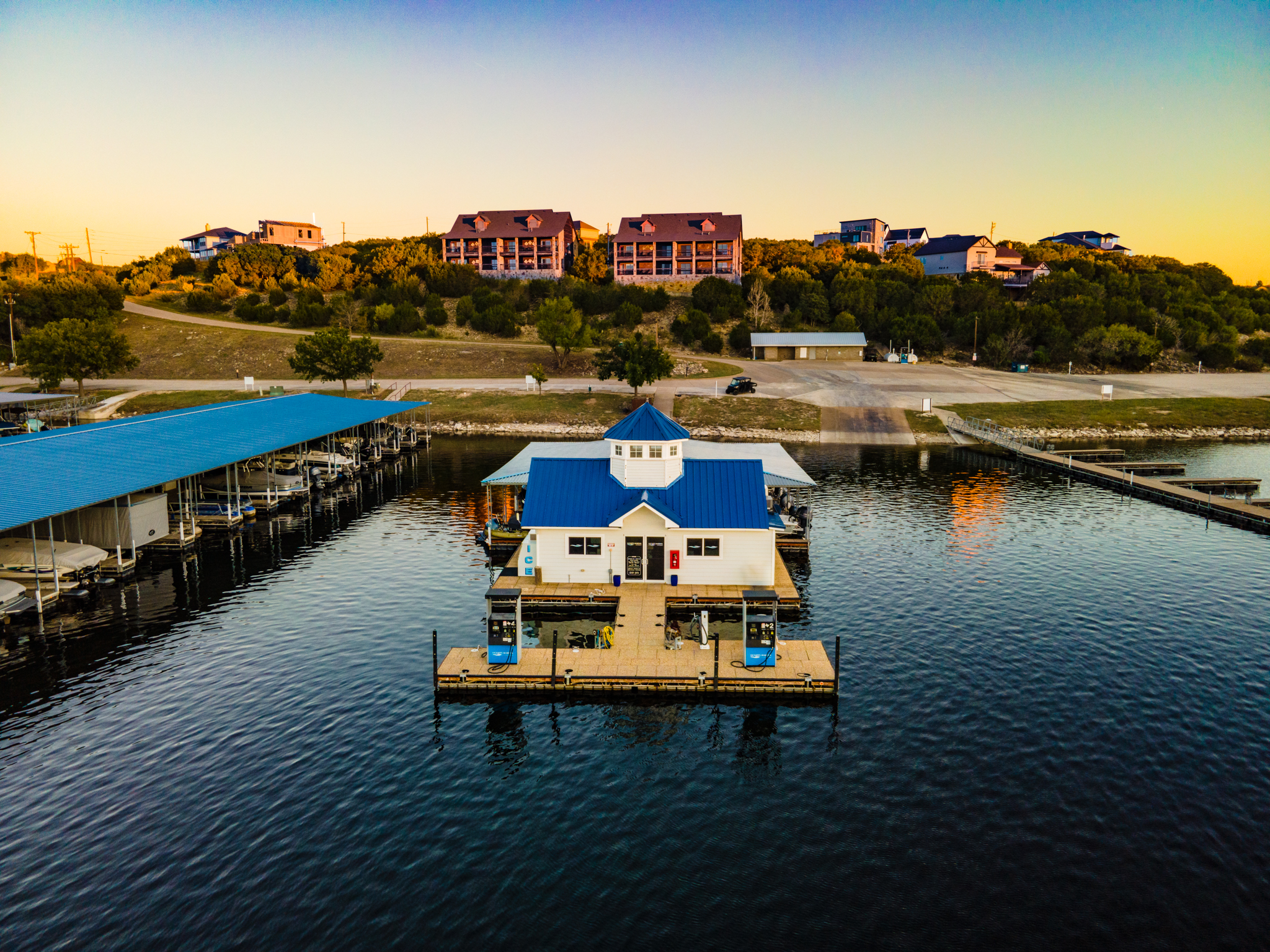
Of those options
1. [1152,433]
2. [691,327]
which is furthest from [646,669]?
[691,327]

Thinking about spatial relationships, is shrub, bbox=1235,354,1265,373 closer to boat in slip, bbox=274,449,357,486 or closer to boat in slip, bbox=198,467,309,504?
boat in slip, bbox=274,449,357,486

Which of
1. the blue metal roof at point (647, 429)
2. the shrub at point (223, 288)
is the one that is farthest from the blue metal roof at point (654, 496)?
the shrub at point (223, 288)

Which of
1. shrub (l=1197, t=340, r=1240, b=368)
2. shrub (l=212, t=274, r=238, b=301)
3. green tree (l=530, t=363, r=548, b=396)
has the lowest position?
green tree (l=530, t=363, r=548, b=396)

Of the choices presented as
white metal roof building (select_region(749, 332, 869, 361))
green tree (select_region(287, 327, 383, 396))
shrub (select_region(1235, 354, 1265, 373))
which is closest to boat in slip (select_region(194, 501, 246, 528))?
green tree (select_region(287, 327, 383, 396))

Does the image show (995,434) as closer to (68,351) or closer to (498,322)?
(498,322)

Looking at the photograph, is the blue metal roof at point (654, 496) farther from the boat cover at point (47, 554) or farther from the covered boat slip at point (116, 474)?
the boat cover at point (47, 554)

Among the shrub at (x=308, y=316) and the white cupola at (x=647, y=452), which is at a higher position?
the shrub at (x=308, y=316)
